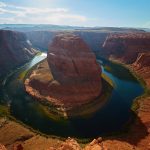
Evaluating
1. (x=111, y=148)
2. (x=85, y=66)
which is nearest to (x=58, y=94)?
(x=85, y=66)

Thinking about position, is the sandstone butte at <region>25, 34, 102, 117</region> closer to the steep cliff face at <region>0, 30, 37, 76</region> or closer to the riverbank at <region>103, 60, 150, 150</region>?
the riverbank at <region>103, 60, 150, 150</region>

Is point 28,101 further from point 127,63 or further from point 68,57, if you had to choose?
point 127,63

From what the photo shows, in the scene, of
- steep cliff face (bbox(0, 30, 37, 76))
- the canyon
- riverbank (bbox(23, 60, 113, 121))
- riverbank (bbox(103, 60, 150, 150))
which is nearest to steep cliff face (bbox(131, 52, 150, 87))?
the canyon

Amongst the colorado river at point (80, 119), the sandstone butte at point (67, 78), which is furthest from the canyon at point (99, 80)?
the colorado river at point (80, 119)

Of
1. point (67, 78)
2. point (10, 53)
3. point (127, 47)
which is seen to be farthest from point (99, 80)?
point (127, 47)

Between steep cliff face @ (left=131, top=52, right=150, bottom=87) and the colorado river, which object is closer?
the colorado river
